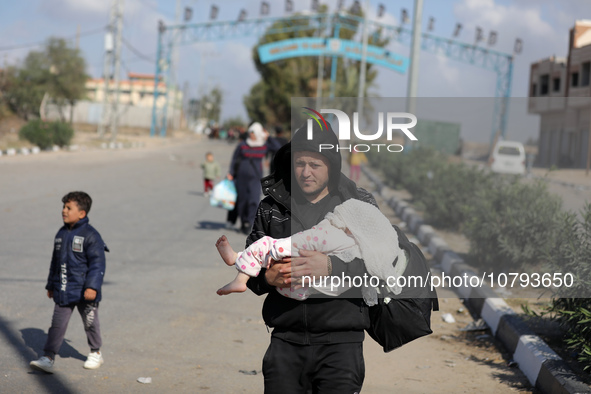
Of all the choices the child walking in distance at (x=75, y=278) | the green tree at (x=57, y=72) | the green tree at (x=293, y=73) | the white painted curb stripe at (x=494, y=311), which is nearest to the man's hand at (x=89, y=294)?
the child walking in distance at (x=75, y=278)

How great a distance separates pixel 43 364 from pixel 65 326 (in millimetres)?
289

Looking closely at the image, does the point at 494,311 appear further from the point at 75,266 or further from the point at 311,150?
the point at 311,150

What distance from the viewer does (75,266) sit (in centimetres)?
501

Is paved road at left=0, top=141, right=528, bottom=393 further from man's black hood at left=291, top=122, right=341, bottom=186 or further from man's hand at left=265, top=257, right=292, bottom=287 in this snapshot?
man's black hood at left=291, top=122, right=341, bottom=186

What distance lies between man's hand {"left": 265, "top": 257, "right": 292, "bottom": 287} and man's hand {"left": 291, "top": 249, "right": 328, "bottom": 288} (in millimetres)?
23

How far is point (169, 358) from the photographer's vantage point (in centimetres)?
541

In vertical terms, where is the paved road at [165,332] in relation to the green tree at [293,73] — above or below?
below

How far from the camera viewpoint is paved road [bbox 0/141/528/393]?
4977 millimetres

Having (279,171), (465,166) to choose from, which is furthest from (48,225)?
(279,171)

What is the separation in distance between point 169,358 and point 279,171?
2.77 metres

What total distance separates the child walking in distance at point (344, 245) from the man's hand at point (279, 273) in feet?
0.08

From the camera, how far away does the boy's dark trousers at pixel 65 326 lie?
4.95m

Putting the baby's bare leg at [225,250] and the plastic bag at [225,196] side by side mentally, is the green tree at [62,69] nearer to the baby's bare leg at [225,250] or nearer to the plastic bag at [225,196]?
the plastic bag at [225,196]

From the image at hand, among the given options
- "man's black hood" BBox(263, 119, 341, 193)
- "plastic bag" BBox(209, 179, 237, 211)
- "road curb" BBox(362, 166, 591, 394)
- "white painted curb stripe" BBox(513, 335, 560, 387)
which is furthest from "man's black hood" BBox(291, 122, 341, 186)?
"plastic bag" BBox(209, 179, 237, 211)
